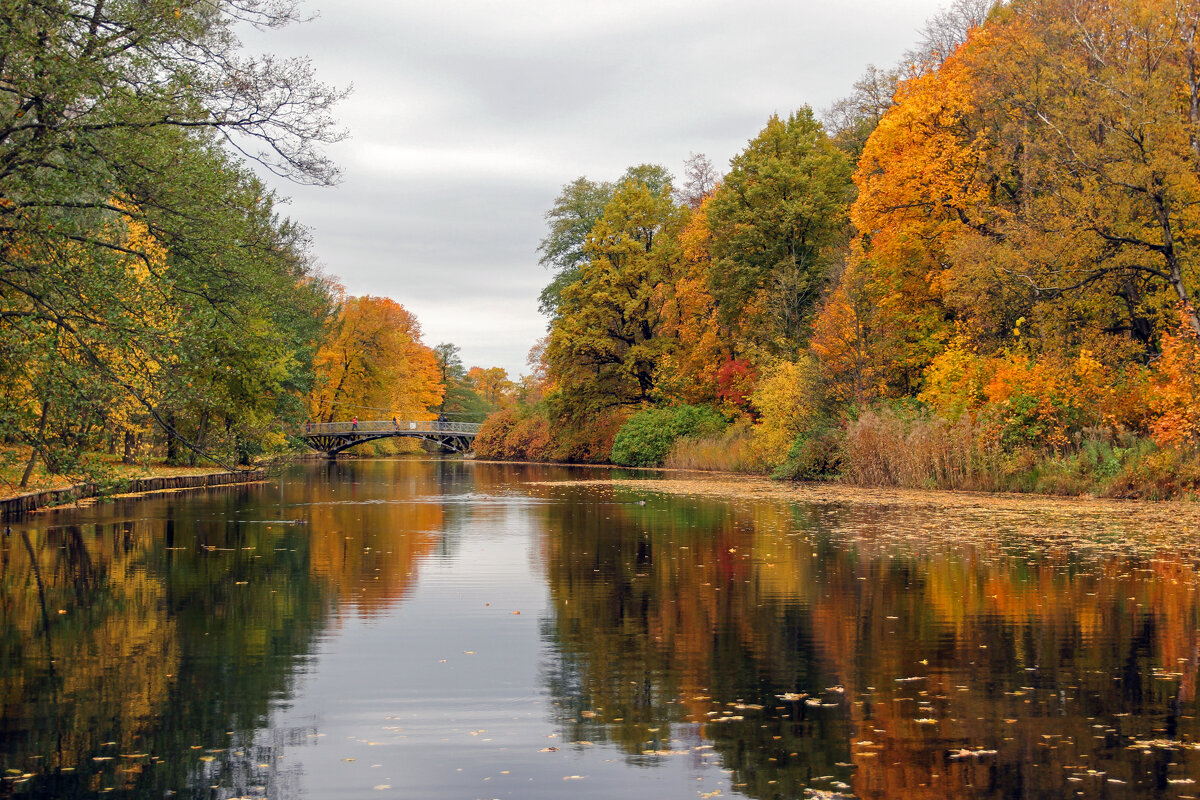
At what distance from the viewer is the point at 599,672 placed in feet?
26.4

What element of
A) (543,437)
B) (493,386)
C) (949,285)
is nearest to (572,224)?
(543,437)

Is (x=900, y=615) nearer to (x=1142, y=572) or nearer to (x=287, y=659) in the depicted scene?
(x=1142, y=572)

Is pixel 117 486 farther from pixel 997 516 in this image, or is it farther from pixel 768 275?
pixel 768 275

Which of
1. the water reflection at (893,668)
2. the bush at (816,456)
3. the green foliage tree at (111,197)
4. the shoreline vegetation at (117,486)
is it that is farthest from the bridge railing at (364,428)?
the water reflection at (893,668)

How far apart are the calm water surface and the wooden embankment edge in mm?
987

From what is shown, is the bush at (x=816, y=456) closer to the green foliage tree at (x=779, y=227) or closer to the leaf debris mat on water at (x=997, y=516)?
the leaf debris mat on water at (x=997, y=516)

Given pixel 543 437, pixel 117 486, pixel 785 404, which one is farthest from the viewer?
pixel 543 437

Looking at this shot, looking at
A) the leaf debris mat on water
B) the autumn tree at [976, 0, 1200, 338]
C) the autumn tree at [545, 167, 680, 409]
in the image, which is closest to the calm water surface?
the leaf debris mat on water

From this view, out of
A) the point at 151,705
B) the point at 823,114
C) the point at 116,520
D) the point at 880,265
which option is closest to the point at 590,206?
the point at 823,114

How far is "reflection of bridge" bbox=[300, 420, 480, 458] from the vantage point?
267 feet

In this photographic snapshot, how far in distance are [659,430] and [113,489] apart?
38029mm

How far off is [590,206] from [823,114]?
15.0 m

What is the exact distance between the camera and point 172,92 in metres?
14.9

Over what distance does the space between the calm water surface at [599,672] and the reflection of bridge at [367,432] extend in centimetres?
6571
